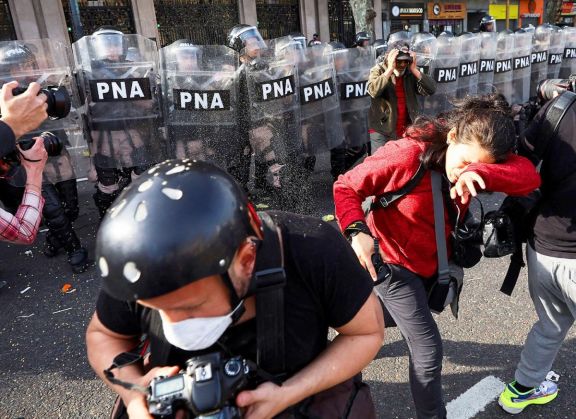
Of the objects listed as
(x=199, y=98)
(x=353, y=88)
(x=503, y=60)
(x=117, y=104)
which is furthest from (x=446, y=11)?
(x=117, y=104)

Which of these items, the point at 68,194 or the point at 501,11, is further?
the point at 501,11

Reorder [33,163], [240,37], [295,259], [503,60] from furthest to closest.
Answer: [503,60] < [240,37] < [33,163] < [295,259]

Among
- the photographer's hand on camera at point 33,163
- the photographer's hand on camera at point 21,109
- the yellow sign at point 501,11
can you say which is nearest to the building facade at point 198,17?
the yellow sign at point 501,11

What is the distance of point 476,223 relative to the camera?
211 cm

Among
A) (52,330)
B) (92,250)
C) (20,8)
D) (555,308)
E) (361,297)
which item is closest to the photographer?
(361,297)

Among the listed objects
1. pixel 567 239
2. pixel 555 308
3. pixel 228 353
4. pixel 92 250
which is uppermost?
pixel 228 353

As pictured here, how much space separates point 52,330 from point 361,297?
281 cm

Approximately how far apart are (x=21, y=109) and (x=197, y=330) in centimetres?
148

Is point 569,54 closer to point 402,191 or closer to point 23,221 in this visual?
point 402,191

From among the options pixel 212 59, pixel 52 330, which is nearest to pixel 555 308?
pixel 52 330

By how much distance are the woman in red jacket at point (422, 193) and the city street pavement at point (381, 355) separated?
568mm

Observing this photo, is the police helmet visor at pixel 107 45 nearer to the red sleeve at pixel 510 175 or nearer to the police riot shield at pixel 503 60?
the red sleeve at pixel 510 175

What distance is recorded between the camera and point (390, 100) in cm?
497

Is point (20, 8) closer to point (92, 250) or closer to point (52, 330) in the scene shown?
point (92, 250)
